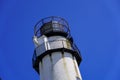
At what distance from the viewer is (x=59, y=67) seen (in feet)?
61.7

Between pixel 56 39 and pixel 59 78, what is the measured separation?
4149mm

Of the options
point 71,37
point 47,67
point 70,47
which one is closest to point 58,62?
point 47,67

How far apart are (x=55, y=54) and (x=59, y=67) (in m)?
1.33

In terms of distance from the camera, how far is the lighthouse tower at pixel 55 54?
18625mm

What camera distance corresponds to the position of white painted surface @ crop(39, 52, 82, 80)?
722 inches

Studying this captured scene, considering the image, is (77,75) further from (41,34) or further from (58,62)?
(41,34)

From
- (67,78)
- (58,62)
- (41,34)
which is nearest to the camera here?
(67,78)

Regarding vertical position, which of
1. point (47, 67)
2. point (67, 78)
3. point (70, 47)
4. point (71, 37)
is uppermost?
point (71, 37)

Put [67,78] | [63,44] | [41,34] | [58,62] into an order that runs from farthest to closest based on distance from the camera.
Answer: [41,34]
[63,44]
[58,62]
[67,78]

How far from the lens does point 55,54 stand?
1978 cm

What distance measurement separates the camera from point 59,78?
18141 mm

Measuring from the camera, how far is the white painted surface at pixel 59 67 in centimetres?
1834

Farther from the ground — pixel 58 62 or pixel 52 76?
pixel 58 62

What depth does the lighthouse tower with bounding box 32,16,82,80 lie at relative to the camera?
18.6m
